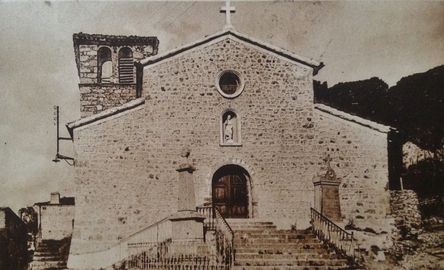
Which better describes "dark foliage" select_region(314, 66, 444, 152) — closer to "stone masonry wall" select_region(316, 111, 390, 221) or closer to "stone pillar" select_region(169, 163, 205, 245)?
"stone masonry wall" select_region(316, 111, 390, 221)

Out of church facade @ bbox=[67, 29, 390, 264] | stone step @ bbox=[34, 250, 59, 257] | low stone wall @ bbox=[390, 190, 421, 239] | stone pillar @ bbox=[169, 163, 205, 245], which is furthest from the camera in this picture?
low stone wall @ bbox=[390, 190, 421, 239]

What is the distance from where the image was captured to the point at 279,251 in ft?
44.3

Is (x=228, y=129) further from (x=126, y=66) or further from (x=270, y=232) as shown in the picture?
(x=126, y=66)

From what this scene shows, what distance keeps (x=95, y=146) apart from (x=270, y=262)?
6121 millimetres

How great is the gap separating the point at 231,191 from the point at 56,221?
7644 millimetres

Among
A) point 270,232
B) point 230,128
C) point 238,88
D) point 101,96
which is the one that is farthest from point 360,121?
point 101,96

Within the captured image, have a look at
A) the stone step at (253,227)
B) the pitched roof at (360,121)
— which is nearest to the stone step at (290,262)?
the stone step at (253,227)

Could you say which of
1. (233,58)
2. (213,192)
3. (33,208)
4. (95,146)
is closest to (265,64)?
(233,58)

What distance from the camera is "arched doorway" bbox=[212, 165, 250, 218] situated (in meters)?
16.4

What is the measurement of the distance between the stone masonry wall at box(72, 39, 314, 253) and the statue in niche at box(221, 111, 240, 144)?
22cm

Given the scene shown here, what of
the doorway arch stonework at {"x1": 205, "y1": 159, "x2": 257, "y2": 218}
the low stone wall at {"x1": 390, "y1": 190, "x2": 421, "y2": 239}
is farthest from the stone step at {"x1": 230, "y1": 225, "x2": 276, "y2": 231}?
the low stone wall at {"x1": 390, "y1": 190, "x2": 421, "y2": 239}

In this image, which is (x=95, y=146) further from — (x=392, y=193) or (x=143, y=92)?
(x=392, y=193)

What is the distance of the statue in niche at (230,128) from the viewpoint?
650 inches

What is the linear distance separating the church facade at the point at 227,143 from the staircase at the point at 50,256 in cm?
175
